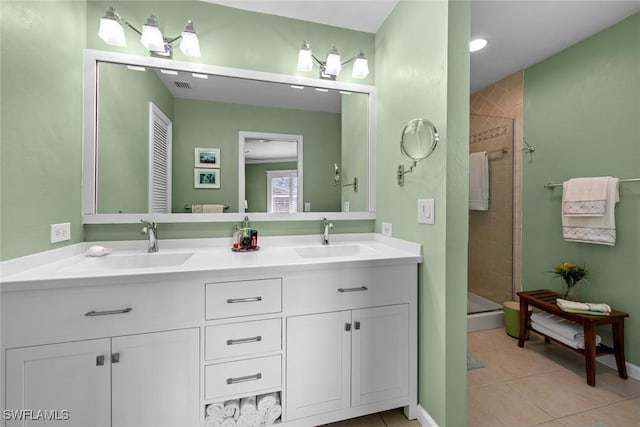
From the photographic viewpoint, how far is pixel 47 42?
4.18 ft

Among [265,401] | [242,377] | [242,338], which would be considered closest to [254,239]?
[242,338]

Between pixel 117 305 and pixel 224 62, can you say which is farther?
pixel 224 62

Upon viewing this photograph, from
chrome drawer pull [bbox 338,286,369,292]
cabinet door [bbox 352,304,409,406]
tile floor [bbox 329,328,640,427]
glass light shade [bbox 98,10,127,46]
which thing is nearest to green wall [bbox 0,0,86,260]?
glass light shade [bbox 98,10,127,46]

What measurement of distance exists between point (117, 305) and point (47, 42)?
129 cm

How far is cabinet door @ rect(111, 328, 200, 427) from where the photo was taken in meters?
1.11

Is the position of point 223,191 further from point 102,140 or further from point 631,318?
point 631,318

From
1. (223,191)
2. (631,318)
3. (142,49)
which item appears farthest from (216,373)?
(631,318)

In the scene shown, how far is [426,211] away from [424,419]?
108cm

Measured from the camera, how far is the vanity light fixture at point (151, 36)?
4.76 ft

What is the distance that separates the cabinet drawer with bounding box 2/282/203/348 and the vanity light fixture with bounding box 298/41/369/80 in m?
1.53

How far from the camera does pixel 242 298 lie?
48.1 inches

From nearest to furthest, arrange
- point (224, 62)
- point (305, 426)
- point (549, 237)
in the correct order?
point (305, 426), point (224, 62), point (549, 237)

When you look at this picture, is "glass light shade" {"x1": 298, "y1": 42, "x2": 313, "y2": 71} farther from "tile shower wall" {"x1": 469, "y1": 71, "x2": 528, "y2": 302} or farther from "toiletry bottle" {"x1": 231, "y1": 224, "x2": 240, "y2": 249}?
"tile shower wall" {"x1": 469, "y1": 71, "x2": 528, "y2": 302}
